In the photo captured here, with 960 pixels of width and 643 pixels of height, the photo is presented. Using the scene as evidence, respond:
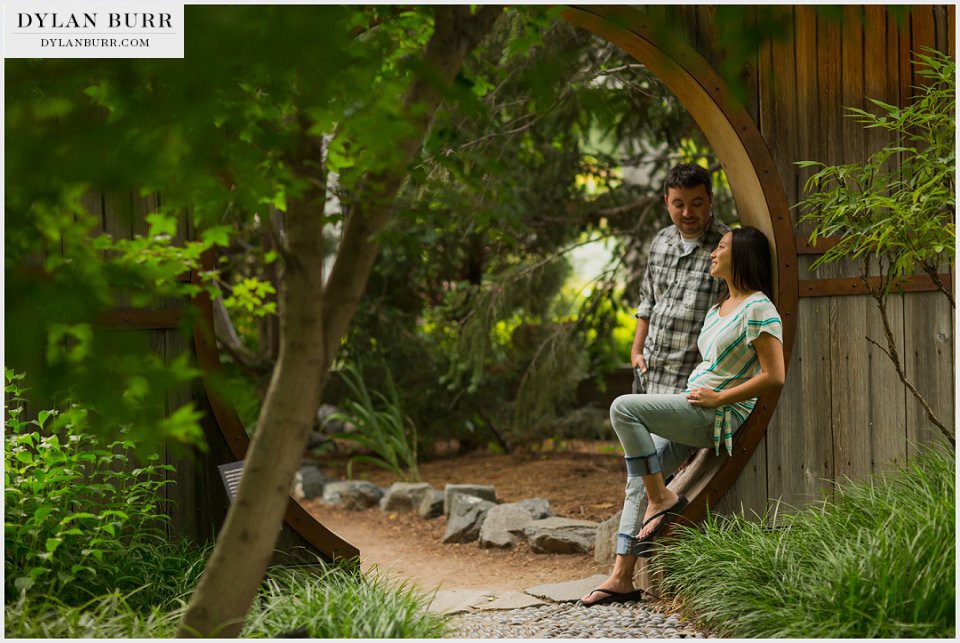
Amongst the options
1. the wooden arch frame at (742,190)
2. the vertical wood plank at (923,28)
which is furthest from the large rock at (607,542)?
the vertical wood plank at (923,28)

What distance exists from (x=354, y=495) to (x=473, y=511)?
4.32 ft

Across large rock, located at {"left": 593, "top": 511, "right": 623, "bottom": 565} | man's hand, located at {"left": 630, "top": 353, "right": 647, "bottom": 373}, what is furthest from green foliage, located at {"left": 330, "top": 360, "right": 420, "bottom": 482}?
man's hand, located at {"left": 630, "top": 353, "right": 647, "bottom": 373}

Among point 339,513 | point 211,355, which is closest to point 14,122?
point 211,355

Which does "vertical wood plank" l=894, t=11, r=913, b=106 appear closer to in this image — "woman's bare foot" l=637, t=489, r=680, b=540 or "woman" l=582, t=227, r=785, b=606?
"woman" l=582, t=227, r=785, b=606

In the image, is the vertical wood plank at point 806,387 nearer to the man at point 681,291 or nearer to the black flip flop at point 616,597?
the man at point 681,291

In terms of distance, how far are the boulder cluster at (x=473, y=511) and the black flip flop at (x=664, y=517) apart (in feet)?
2.90

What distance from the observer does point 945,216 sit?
3385 mm

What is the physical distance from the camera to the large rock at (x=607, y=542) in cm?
450

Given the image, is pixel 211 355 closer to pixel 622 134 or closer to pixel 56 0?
pixel 56 0

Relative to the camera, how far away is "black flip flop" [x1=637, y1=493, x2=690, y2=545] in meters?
3.69

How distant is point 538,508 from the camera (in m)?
5.72

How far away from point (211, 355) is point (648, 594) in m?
2.03

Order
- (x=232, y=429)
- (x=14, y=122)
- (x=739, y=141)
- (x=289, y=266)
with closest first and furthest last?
(x=14, y=122) → (x=289, y=266) → (x=232, y=429) → (x=739, y=141)

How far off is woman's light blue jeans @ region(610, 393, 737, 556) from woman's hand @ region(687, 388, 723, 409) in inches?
1.9
